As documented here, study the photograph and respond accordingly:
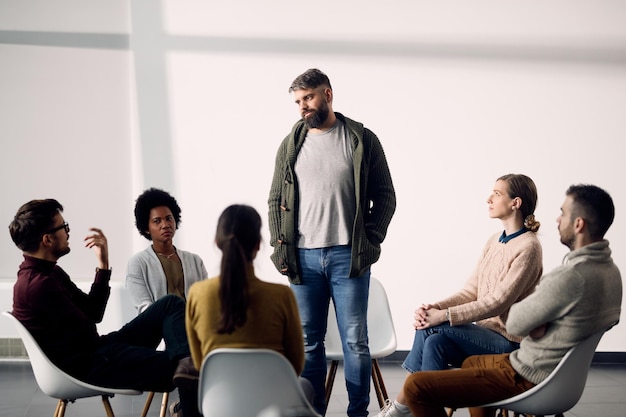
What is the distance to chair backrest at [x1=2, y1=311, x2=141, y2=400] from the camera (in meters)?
2.72

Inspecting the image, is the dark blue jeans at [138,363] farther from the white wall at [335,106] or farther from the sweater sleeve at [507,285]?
the white wall at [335,106]

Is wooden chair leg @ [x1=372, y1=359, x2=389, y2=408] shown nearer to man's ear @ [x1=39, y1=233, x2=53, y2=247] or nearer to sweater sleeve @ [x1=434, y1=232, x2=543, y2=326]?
sweater sleeve @ [x1=434, y1=232, x2=543, y2=326]

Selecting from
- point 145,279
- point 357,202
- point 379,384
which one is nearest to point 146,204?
point 145,279

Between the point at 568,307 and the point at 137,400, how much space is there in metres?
2.69

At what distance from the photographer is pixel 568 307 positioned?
246cm

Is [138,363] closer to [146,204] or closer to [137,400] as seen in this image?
[146,204]

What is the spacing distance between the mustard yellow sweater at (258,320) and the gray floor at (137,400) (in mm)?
1715

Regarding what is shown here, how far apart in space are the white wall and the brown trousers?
9.03 ft

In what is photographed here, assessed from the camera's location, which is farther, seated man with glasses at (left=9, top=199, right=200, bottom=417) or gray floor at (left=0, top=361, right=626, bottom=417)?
gray floor at (left=0, top=361, right=626, bottom=417)

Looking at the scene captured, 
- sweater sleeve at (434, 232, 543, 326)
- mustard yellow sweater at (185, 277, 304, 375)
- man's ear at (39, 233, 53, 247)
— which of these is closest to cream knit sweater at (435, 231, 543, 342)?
sweater sleeve at (434, 232, 543, 326)

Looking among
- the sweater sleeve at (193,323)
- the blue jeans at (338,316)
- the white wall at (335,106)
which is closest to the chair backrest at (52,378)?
the sweater sleeve at (193,323)

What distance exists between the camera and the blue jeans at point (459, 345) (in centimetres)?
306

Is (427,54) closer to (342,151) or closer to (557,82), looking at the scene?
(557,82)

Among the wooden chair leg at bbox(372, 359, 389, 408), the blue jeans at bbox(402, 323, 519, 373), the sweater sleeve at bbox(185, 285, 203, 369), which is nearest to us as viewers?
the sweater sleeve at bbox(185, 285, 203, 369)
